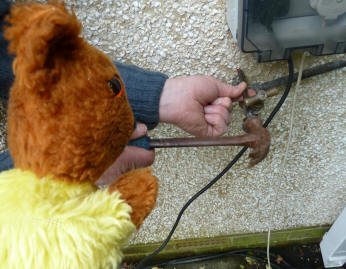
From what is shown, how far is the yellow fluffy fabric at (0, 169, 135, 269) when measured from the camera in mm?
232

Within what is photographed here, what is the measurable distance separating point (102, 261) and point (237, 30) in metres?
0.37

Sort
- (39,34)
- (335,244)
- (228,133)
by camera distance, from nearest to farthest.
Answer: (39,34) < (228,133) < (335,244)

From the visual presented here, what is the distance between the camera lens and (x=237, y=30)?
0.42 meters

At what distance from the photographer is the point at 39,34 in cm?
20

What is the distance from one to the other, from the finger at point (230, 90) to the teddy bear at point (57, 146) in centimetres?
26

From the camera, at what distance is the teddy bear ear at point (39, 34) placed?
0.20 meters

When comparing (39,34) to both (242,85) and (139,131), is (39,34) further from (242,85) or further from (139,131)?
(242,85)

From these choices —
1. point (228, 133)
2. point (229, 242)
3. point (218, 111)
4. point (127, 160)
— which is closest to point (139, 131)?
point (127, 160)

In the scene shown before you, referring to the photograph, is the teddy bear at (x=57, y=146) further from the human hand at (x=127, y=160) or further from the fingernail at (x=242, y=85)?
the fingernail at (x=242, y=85)

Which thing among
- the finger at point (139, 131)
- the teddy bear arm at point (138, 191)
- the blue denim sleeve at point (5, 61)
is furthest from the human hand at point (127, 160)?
the blue denim sleeve at point (5, 61)

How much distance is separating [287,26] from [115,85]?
0.93 feet

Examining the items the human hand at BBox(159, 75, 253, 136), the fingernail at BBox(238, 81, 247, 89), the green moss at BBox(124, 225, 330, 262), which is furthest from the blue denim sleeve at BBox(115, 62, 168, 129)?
the green moss at BBox(124, 225, 330, 262)

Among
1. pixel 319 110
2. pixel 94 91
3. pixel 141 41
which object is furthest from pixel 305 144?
pixel 94 91

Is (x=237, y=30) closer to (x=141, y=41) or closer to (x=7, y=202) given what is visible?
(x=141, y=41)
